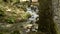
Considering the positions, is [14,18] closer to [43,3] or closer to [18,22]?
[18,22]

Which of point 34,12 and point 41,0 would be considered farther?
point 34,12

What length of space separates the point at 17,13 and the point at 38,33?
7.75ft

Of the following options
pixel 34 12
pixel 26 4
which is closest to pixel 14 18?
pixel 34 12

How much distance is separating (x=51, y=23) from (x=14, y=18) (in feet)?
6.89

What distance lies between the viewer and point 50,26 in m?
4.12

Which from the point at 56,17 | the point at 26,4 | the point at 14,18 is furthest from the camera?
the point at 26,4

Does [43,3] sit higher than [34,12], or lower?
higher

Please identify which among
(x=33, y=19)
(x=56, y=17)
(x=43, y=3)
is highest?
(x=43, y=3)

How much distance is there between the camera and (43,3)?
4062 mm

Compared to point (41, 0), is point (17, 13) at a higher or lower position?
lower

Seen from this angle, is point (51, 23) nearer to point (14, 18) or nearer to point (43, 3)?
point (43, 3)

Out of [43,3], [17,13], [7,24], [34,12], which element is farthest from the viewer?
[34,12]

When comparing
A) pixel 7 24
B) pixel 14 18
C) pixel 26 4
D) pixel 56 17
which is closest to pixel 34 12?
pixel 26 4

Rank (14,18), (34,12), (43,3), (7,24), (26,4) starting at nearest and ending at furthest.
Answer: (43,3), (7,24), (14,18), (34,12), (26,4)
